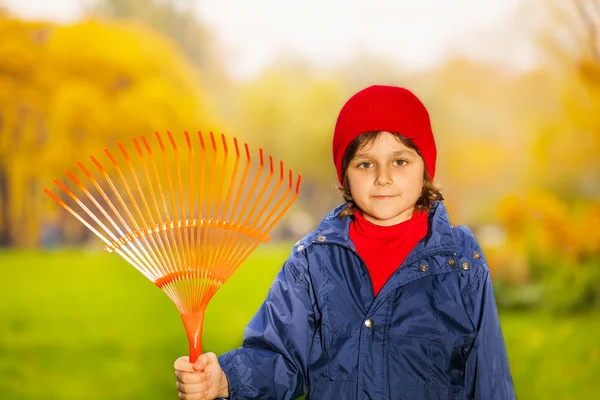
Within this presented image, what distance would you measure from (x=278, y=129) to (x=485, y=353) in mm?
2578

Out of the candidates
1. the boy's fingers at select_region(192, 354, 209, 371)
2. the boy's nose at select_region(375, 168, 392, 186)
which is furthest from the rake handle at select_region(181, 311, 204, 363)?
the boy's nose at select_region(375, 168, 392, 186)

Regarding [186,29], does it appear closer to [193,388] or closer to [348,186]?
[348,186]

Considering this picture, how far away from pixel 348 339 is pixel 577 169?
260cm

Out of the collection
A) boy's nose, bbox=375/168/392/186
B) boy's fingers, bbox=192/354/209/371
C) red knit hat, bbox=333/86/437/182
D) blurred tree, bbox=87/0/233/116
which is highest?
blurred tree, bbox=87/0/233/116

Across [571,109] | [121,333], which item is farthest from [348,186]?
[571,109]

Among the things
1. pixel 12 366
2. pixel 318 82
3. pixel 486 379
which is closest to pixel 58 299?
pixel 12 366

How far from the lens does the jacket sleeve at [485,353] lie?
1292 mm

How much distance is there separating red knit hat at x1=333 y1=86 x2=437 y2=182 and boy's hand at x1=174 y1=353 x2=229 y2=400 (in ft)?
Result: 1.60

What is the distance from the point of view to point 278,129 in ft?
12.3

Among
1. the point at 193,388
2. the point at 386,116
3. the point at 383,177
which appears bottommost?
the point at 193,388

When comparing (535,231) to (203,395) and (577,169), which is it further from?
(203,395)

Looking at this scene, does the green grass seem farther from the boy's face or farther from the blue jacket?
the boy's face

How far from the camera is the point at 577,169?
3.54 meters

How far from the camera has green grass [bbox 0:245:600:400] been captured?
3.10m
